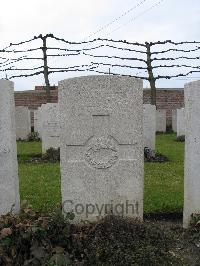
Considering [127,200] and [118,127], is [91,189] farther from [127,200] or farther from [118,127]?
[118,127]

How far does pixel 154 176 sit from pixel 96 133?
389cm

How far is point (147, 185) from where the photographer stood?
793 centimetres

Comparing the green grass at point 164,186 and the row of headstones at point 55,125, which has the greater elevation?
the row of headstones at point 55,125

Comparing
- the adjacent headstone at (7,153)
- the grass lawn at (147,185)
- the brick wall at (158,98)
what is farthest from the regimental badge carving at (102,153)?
the brick wall at (158,98)

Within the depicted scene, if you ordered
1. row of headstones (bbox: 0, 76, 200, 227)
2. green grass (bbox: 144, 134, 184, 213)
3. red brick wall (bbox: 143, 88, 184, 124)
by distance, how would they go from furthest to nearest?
red brick wall (bbox: 143, 88, 184, 124)
green grass (bbox: 144, 134, 184, 213)
row of headstones (bbox: 0, 76, 200, 227)

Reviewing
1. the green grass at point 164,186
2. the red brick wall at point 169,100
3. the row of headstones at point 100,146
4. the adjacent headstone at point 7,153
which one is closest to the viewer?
the adjacent headstone at point 7,153

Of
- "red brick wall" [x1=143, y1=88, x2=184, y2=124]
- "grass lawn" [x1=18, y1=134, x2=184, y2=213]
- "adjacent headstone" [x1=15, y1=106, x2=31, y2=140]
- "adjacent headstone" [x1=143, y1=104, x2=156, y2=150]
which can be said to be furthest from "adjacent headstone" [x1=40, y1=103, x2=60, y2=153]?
"red brick wall" [x1=143, y1=88, x2=184, y2=124]

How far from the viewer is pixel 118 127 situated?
5.27m

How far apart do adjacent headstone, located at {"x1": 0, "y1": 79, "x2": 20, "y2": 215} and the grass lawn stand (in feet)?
3.97

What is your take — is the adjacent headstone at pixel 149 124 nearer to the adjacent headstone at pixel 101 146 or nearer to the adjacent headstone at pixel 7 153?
the adjacent headstone at pixel 101 146

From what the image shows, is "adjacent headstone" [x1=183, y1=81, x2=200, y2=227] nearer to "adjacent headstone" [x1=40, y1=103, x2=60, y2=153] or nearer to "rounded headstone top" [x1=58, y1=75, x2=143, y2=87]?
"rounded headstone top" [x1=58, y1=75, x2=143, y2=87]

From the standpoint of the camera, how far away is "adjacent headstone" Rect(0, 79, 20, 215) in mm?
5059

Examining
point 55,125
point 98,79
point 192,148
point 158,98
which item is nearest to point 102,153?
point 98,79

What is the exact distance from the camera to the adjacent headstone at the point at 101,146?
5.20m
